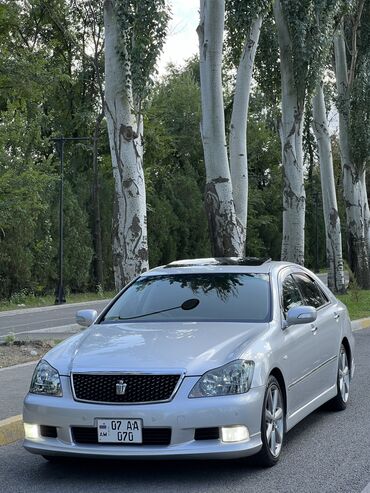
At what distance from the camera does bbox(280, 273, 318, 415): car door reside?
741 cm

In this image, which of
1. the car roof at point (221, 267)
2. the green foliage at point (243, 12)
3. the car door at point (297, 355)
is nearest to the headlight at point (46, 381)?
the car door at point (297, 355)

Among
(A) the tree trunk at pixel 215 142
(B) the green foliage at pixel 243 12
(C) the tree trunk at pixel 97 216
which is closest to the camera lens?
(A) the tree trunk at pixel 215 142

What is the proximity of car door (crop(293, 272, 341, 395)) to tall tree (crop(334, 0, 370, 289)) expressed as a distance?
24.0 metres

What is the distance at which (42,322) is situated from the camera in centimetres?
2528

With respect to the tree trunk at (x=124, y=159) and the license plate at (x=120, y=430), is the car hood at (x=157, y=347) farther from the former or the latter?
the tree trunk at (x=124, y=159)

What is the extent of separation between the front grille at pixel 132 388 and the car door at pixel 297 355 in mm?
1284

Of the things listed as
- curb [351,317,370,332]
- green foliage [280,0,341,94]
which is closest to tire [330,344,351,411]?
curb [351,317,370,332]

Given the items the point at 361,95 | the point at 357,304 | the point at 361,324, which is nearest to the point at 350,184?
the point at 361,95

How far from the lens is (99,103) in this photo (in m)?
46.0

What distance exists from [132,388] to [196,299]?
172cm

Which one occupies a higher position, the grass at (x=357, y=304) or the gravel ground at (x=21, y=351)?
the gravel ground at (x=21, y=351)

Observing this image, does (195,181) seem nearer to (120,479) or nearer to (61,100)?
(61,100)

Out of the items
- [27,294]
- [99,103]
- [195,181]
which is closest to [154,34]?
[27,294]

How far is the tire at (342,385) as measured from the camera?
9148 millimetres
